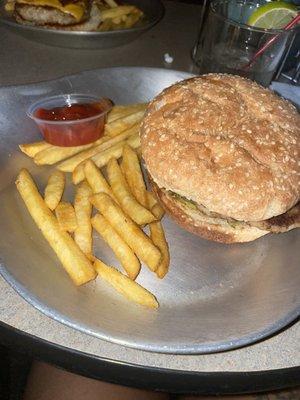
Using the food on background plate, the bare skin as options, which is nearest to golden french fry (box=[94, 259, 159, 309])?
the bare skin

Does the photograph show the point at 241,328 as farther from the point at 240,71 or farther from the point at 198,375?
the point at 240,71

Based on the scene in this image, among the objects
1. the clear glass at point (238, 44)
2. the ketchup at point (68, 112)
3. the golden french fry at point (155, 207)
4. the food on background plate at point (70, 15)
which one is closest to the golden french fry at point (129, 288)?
the golden french fry at point (155, 207)

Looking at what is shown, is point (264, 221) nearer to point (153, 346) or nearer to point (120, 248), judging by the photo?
point (120, 248)

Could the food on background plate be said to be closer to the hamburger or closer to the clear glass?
the clear glass

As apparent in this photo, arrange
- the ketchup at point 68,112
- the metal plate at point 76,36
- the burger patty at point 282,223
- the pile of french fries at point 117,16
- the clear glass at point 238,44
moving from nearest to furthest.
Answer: the burger patty at point 282,223
the ketchup at point 68,112
the clear glass at point 238,44
the metal plate at point 76,36
the pile of french fries at point 117,16

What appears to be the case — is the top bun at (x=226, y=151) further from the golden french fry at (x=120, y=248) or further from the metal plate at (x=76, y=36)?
the metal plate at (x=76, y=36)
